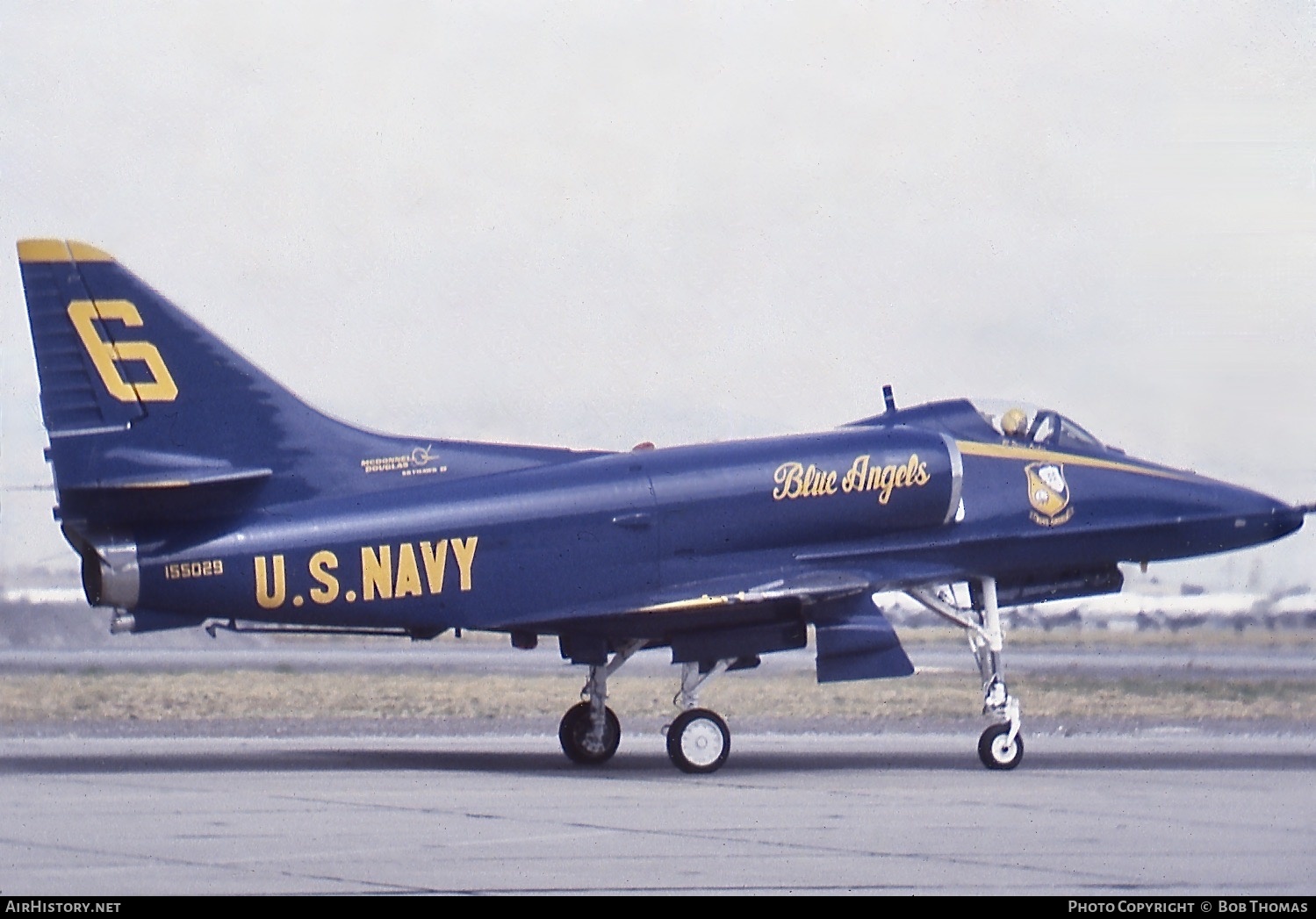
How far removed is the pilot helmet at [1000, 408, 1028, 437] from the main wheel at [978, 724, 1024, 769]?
3.04 metres

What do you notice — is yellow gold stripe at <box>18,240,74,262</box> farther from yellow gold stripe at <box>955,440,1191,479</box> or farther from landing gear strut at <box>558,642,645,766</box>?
yellow gold stripe at <box>955,440,1191,479</box>

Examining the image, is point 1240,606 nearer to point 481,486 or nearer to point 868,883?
point 481,486

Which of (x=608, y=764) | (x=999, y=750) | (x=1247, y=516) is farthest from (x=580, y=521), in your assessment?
(x=1247, y=516)

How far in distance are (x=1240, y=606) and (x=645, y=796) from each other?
23586 mm

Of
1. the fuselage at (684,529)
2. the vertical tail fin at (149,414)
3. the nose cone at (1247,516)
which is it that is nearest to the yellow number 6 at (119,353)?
the vertical tail fin at (149,414)

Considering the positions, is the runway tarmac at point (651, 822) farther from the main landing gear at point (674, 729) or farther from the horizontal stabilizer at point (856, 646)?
the horizontal stabilizer at point (856, 646)

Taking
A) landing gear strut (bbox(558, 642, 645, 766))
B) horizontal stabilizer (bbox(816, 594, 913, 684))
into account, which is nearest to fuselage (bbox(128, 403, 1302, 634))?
horizontal stabilizer (bbox(816, 594, 913, 684))

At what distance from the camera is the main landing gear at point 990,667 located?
17.5 metres

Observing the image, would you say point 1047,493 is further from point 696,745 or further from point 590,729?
point 590,729

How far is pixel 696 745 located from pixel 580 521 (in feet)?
7.81

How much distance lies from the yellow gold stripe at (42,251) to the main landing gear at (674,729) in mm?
6438

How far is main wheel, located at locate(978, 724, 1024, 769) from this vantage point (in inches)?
689

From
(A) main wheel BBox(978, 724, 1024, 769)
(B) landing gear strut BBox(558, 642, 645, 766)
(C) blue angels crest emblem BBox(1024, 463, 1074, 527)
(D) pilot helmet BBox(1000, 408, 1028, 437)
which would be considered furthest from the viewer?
(D) pilot helmet BBox(1000, 408, 1028, 437)

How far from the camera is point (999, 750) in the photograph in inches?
690
